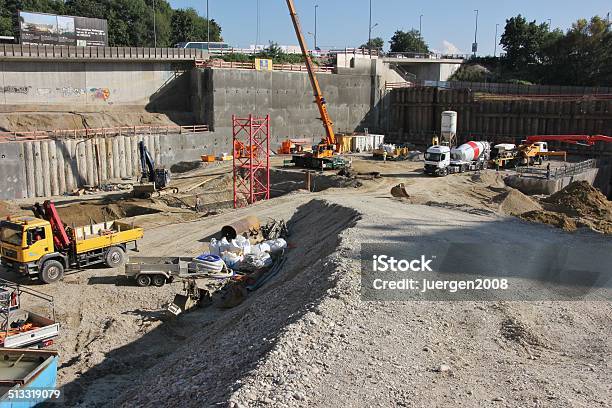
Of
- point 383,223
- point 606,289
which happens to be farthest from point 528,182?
point 606,289

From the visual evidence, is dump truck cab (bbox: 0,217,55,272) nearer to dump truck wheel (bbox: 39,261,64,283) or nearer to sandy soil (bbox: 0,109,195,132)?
dump truck wheel (bbox: 39,261,64,283)

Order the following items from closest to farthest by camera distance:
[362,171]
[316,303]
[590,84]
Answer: [316,303] < [362,171] < [590,84]

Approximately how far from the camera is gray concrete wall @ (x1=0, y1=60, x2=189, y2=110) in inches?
1629

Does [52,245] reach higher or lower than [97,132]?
lower

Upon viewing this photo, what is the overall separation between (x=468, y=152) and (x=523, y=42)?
141 feet

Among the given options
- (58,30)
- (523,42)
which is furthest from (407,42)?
(58,30)

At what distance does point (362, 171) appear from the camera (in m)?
39.0

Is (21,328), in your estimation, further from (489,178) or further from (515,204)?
(489,178)

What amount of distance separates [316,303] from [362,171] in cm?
2661

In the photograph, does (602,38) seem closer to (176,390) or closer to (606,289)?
(606,289)

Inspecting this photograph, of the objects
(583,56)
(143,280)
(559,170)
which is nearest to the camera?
(143,280)

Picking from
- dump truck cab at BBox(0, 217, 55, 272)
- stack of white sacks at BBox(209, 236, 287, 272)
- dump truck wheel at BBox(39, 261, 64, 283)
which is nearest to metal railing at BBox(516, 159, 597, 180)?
stack of white sacks at BBox(209, 236, 287, 272)

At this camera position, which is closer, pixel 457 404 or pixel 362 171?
pixel 457 404

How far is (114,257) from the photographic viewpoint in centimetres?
2255
